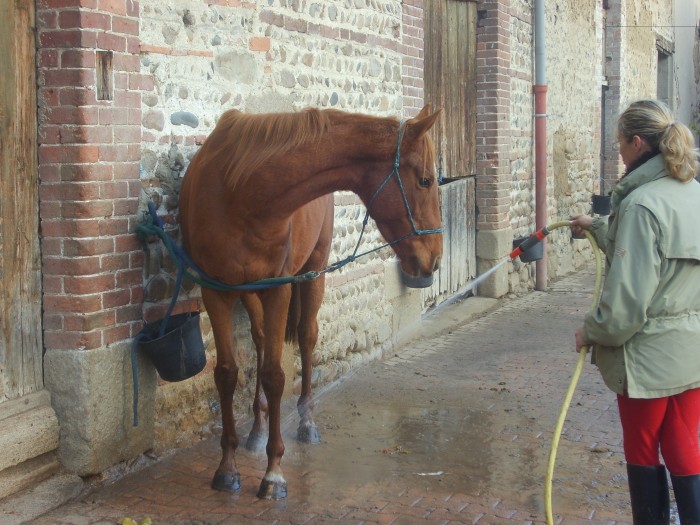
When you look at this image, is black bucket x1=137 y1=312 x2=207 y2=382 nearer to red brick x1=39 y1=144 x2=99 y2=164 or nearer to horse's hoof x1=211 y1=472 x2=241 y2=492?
horse's hoof x1=211 y1=472 x2=241 y2=492

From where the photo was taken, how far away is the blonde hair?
3.77 m

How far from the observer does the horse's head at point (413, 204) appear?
15.5 ft

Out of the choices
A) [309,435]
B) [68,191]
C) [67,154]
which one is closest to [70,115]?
[67,154]

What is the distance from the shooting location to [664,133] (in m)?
3.82

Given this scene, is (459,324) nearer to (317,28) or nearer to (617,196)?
(317,28)

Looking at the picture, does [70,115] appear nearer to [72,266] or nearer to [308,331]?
[72,266]

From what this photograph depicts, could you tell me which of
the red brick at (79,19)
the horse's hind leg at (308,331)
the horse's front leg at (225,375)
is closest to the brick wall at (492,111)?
the horse's hind leg at (308,331)

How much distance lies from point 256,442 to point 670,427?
2.70 metres

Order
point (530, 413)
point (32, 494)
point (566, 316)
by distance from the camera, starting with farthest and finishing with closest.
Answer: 1. point (566, 316)
2. point (530, 413)
3. point (32, 494)

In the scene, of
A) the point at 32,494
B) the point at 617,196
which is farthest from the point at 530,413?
the point at 32,494

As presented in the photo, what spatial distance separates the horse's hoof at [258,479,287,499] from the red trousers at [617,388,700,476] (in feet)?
6.27

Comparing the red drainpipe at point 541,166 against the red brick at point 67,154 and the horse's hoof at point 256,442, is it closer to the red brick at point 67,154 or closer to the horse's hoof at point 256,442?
the horse's hoof at point 256,442

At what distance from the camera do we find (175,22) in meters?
5.49

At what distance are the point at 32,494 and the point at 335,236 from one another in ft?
11.1
